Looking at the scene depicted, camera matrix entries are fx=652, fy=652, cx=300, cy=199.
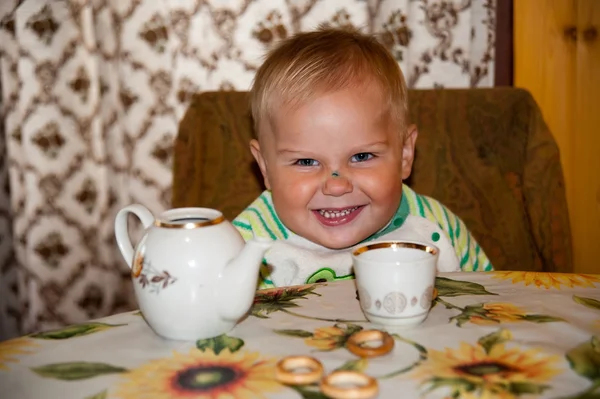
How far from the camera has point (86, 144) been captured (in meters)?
2.59

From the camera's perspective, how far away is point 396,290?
76 cm

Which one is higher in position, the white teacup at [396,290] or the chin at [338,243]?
the white teacup at [396,290]

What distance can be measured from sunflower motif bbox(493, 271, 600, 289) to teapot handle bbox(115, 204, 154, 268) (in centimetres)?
51

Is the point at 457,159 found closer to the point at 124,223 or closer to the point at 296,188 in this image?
the point at 296,188

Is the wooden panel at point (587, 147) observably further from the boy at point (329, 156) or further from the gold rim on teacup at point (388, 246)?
the gold rim on teacup at point (388, 246)

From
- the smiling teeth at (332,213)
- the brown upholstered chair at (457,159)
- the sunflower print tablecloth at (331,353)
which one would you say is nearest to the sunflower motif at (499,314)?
the sunflower print tablecloth at (331,353)

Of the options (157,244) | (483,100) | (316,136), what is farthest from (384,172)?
(157,244)

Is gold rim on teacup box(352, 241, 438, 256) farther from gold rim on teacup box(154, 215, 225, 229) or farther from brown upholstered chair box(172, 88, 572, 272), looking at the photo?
brown upholstered chair box(172, 88, 572, 272)

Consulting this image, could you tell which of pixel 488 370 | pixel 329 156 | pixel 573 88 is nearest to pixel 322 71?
pixel 329 156

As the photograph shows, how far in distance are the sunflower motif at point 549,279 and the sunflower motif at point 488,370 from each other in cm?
26

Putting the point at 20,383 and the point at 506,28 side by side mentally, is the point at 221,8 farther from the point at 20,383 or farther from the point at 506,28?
the point at 20,383

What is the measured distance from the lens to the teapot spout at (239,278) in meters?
0.74

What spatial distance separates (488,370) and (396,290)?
0.15 metres

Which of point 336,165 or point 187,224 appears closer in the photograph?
point 187,224
